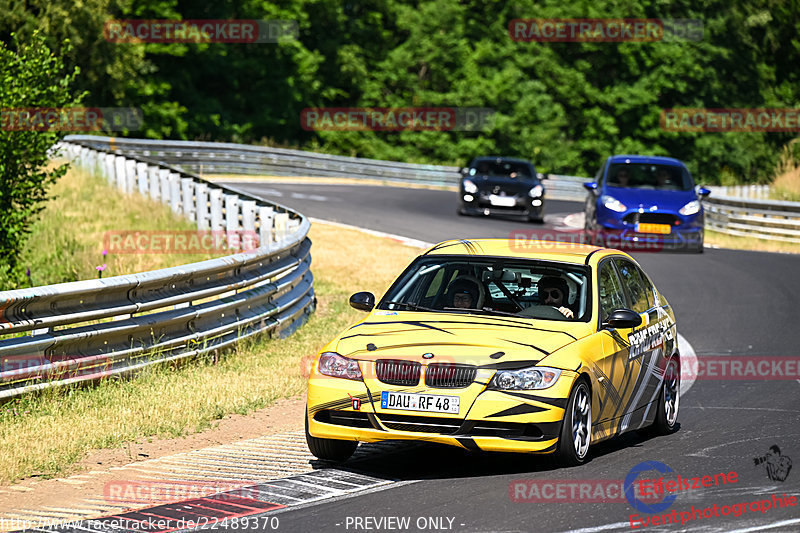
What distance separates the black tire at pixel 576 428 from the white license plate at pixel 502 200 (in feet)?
68.2

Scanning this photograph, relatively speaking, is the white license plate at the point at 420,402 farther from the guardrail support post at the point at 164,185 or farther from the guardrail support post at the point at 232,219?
the guardrail support post at the point at 164,185

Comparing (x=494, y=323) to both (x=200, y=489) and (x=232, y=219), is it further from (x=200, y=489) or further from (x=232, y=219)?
(x=232, y=219)

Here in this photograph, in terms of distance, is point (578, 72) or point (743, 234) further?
point (578, 72)

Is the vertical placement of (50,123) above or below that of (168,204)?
above

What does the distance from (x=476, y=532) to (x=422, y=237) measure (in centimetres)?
1829

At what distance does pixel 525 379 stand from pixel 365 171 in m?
41.3

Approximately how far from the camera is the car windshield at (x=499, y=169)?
2989 cm

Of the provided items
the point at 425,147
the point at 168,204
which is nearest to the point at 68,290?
the point at 168,204

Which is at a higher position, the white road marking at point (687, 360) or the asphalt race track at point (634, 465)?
the asphalt race track at point (634, 465)

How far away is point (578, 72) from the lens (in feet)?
216

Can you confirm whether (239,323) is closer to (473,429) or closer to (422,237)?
(473,429)

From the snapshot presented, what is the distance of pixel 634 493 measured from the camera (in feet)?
23.1

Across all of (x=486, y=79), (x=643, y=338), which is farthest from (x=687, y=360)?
(x=486, y=79)

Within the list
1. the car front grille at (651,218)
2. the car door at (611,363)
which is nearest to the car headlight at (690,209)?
the car front grille at (651,218)
